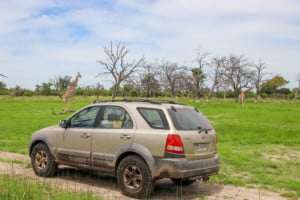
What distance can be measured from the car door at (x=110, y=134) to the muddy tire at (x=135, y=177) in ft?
1.09

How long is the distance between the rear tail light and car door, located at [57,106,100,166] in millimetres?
1957

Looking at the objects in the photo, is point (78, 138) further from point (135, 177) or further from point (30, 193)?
point (30, 193)

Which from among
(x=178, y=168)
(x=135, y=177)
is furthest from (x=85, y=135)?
(x=178, y=168)

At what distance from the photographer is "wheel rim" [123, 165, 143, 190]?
7.40 m

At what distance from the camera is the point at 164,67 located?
85.9m

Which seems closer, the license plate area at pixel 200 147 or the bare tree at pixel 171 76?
the license plate area at pixel 200 147

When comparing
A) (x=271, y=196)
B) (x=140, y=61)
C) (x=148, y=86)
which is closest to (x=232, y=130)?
(x=271, y=196)

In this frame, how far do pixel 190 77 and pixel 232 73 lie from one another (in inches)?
322

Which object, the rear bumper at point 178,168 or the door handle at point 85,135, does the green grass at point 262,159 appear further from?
the door handle at point 85,135

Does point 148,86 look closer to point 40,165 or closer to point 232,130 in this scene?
point 232,130

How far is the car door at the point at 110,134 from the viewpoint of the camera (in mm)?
7812

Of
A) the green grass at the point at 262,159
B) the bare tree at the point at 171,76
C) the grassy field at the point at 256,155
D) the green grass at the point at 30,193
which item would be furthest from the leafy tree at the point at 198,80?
the green grass at the point at 30,193

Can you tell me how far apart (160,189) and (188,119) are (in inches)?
63.2

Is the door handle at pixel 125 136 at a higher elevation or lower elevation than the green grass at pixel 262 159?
higher
